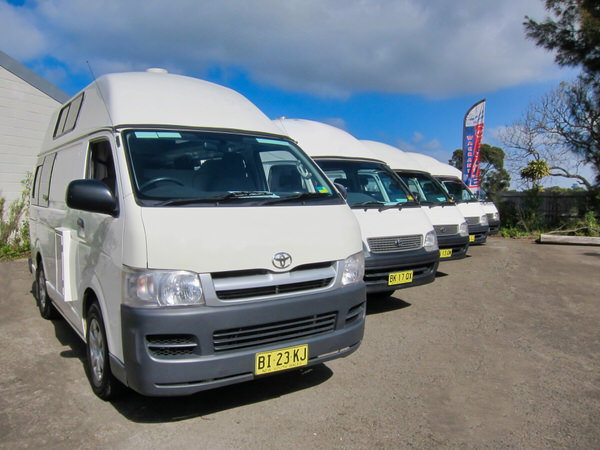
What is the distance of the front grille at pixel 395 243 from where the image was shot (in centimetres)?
620

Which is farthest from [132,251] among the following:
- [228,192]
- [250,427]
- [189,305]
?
[250,427]

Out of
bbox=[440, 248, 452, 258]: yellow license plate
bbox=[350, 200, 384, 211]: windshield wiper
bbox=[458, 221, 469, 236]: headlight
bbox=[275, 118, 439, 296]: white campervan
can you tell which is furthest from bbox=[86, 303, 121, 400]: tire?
bbox=[458, 221, 469, 236]: headlight

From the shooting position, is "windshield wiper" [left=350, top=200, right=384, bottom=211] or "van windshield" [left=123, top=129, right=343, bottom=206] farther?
"windshield wiper" [left=350, top=200, right=384, bottom=211]

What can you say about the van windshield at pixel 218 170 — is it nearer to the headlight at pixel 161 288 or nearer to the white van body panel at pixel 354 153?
the headlight at pixel 161 288

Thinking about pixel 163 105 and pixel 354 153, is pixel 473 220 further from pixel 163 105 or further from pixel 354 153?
pixel 163 105

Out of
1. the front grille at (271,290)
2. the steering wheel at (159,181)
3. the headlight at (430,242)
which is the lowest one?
the front grille at (271,290)

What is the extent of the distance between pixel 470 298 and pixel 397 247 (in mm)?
1881

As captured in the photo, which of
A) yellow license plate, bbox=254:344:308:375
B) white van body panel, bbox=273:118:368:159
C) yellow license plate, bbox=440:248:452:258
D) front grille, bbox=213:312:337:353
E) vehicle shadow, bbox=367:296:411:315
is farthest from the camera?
yellow license plate, bbox=440:248:452:258

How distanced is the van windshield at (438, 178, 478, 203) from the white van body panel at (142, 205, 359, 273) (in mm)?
10016

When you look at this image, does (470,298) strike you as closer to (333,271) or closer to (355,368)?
(355,368)

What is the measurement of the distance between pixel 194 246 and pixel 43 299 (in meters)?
3.92

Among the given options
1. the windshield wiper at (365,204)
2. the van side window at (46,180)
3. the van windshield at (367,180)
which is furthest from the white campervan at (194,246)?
the van windshield at (367,180)

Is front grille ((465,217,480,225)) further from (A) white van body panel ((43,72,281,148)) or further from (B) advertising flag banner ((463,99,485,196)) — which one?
(A) white van body panel ((43,72,281,148))

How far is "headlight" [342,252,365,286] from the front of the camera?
12.4 ft
